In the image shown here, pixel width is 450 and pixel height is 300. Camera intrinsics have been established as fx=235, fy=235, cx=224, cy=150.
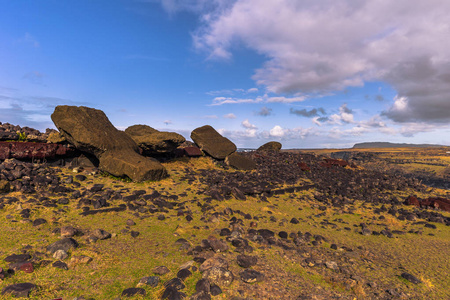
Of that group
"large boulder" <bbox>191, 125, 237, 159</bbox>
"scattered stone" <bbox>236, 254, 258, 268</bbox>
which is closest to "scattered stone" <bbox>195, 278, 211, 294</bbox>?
"scattered stone" <bbox>236, 254, 258, 268</bbox>

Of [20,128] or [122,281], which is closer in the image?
[122,281]

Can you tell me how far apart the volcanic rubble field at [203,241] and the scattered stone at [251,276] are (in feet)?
0.07

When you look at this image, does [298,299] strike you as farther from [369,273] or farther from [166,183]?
[166,183]

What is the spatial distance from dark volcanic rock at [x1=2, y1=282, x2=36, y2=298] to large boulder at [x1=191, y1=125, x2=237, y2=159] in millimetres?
11460

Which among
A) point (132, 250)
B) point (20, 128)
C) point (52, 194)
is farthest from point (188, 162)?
point (132, 250)

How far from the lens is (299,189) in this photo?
11250 mm

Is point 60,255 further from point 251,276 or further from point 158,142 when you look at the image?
point 158,142

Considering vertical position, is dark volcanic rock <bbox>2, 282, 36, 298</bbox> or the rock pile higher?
the rock pile

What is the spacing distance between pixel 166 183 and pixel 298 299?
274 inches

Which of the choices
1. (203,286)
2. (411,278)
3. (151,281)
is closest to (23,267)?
(151,281)

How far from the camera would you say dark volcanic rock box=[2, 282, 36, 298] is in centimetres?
295

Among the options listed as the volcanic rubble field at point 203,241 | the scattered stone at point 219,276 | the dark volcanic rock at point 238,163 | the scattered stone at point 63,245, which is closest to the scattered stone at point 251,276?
the volcanic rubble field at point 203,241

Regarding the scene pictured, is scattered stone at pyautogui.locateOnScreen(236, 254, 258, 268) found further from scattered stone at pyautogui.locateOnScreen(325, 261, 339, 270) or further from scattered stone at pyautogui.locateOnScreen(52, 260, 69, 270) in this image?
scattered stone at pyautogui.locateOnScreen(52, 260, 69, 270)

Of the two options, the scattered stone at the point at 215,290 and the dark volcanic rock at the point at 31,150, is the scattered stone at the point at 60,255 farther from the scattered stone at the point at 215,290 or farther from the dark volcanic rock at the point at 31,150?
the dark volcanic rock at the point at 31,150
